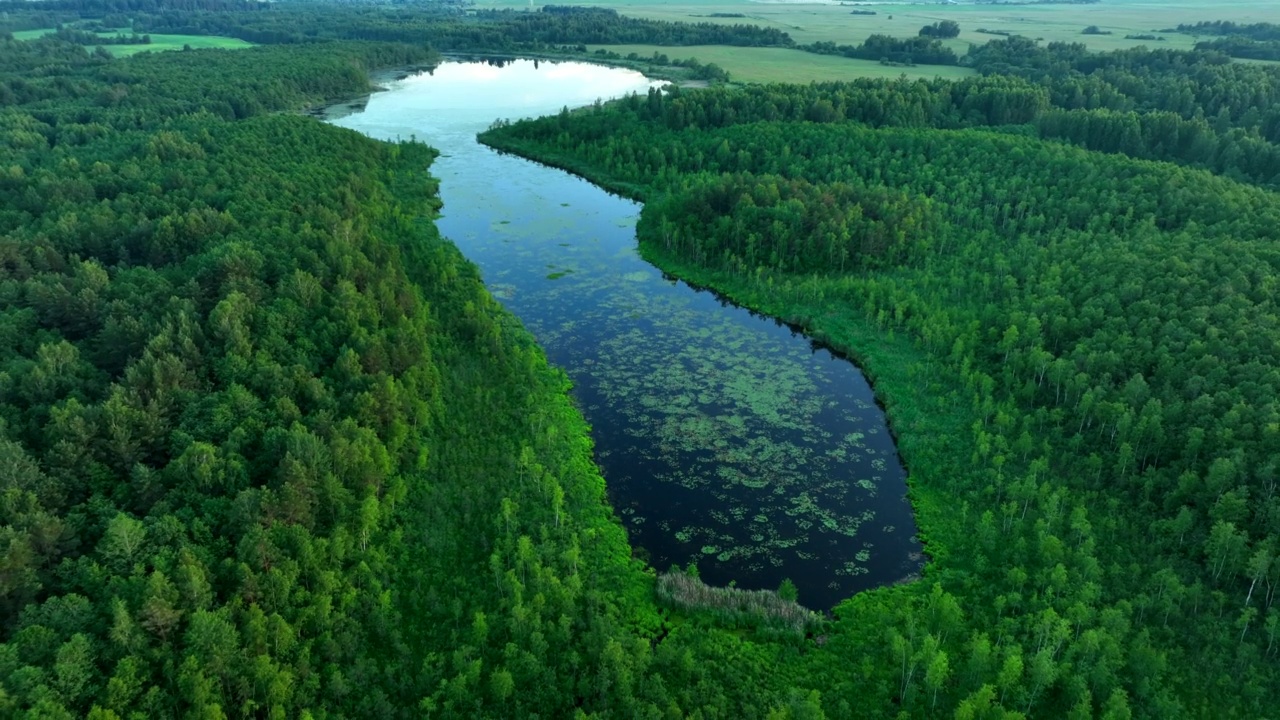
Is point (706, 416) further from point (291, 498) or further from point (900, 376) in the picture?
point (291, 498)

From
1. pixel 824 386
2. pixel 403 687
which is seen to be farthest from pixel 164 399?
pixel 824 386

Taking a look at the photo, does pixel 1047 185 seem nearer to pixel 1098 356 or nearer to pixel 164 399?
pixel 1098 356

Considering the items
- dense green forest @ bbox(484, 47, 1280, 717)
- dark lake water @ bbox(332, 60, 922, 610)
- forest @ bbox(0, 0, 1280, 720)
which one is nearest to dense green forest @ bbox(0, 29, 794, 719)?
forest @ bbox(0, 0, 1280, 720)

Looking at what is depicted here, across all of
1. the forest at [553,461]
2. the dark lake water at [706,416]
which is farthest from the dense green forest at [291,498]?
the dark lake water at [706,416]

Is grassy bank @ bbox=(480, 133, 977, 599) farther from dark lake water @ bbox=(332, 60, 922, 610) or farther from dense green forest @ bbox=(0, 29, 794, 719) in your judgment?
dense green forest @ bbox=(0, 29, 794, 719)

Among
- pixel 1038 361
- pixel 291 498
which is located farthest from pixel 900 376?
pixel 291 498

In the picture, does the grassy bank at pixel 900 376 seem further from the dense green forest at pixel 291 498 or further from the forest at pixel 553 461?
the dense green forest at pixel 291 498

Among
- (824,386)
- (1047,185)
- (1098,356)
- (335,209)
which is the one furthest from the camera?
(1047,185)
